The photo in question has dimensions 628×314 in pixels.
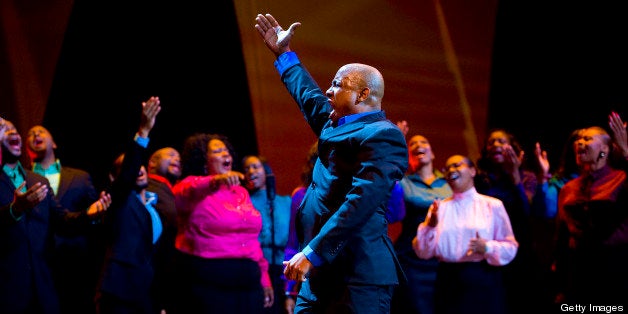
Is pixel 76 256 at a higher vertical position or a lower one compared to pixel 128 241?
lower

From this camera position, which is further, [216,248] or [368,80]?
[216,248]

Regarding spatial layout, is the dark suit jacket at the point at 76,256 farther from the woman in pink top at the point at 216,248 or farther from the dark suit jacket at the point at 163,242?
the woman in pink top at the point at 216,248

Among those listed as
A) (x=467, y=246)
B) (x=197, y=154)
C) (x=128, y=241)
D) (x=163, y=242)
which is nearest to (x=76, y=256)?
(x=163, y=242)

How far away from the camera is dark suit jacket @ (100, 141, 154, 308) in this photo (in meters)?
4.17

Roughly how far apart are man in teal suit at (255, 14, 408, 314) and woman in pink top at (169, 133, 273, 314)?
198 centimetres

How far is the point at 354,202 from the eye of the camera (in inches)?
91.0

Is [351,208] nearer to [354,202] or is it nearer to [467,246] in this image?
[354,202]

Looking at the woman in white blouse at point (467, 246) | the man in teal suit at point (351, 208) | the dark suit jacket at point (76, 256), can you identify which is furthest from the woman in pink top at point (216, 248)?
the man in teal suit at point (351, 208)

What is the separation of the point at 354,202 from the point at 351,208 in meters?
0.02

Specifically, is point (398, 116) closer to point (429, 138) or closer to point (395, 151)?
point (429, 138)

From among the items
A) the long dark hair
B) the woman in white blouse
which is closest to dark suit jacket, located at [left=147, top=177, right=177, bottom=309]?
the long dark hair

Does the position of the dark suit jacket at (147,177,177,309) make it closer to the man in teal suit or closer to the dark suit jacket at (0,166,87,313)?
the dark suit jacket at (0,166,87,313)

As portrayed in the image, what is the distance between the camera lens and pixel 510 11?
642 centimetres

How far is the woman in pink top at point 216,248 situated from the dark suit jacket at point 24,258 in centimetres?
85
